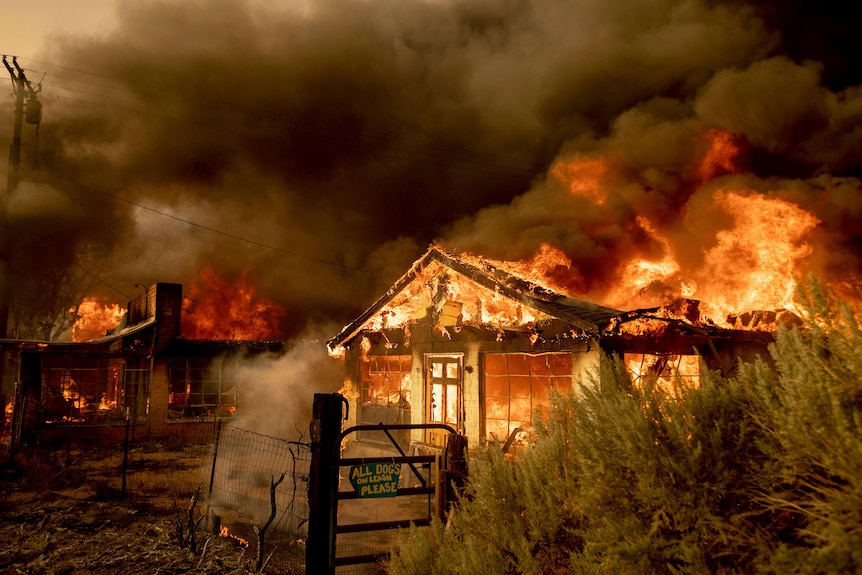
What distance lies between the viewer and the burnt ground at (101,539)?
6.64 m

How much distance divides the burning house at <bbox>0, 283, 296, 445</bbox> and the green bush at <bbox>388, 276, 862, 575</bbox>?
739 inches

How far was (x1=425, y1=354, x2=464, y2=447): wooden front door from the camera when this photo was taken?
13.1m

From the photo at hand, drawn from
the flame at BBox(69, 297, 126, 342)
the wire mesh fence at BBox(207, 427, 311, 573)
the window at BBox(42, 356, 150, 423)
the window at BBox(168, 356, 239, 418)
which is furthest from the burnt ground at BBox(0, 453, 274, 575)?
the flame at BBox(69, 297, 126, 342)

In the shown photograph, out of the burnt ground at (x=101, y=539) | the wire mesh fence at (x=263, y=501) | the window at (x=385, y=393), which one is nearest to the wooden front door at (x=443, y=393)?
the window at (x=385, y=393)

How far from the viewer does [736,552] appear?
2.71 m

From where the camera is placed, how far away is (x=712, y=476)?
2.99 meters

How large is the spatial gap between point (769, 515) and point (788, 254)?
20.4 metres

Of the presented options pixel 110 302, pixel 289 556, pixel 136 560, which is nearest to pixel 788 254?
pixel 289 556

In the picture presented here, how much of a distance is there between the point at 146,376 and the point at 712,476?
21621mm

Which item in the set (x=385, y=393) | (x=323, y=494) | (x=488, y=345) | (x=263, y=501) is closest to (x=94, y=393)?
(x=385, y=393)

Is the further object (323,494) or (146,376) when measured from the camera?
(146,376)

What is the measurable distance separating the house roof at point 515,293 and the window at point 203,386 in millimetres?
9388

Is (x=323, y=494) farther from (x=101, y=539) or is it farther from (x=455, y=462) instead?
(x=101, y=539)

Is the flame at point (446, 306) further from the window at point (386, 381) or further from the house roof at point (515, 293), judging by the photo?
the window at point (386, 381)
